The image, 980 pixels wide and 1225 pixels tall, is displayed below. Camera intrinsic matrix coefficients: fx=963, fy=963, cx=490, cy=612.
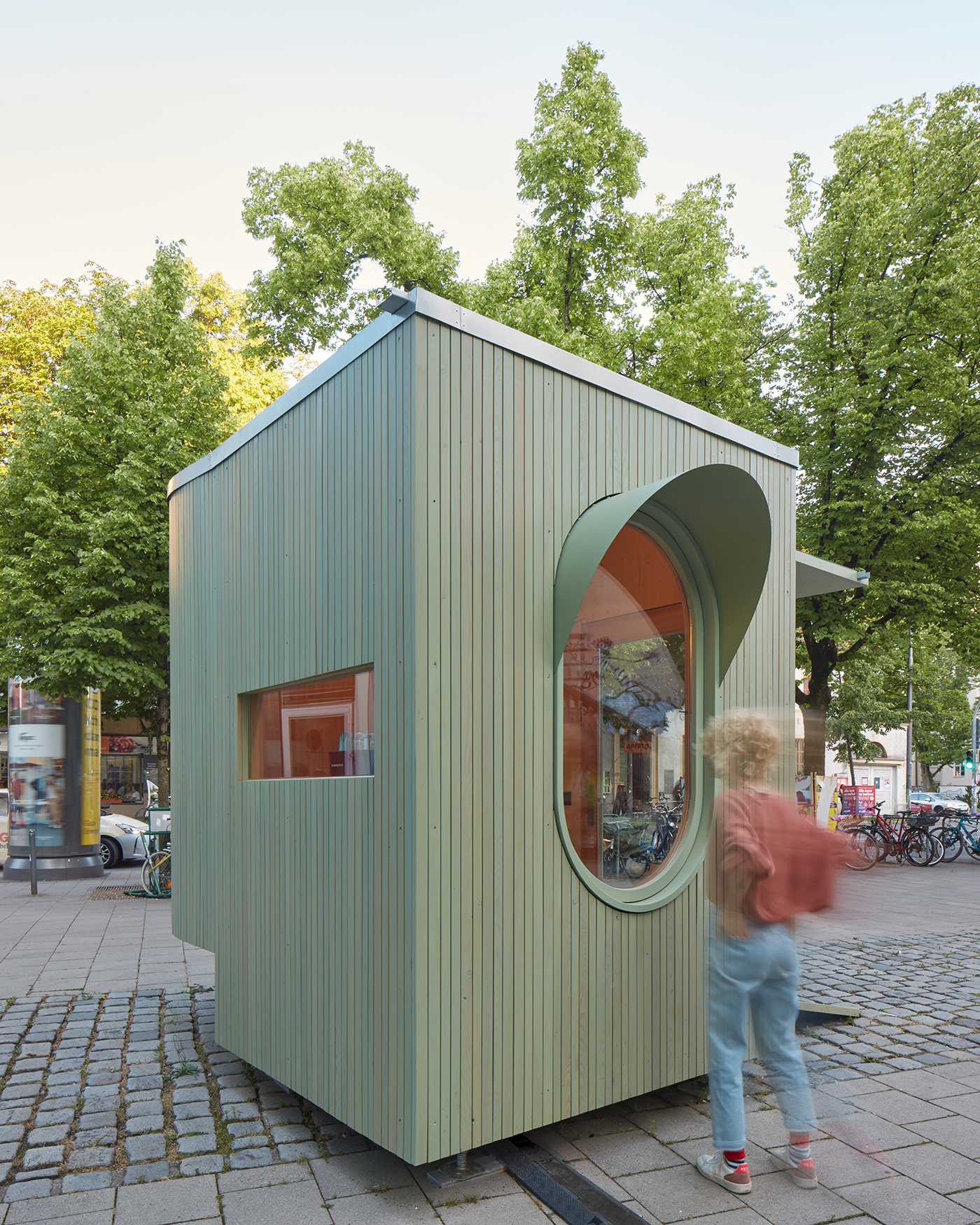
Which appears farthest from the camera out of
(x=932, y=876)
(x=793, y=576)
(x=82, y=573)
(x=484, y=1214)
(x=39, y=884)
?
(x=932, y=876)

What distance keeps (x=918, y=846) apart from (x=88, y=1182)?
17.3 m

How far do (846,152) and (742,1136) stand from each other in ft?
62.0

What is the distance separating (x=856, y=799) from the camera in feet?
96.5

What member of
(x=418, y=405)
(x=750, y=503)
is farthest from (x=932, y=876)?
(x=418, y=405)

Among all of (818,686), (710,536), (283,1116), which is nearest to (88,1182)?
(283,1116)

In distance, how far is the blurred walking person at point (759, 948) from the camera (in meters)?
3.59

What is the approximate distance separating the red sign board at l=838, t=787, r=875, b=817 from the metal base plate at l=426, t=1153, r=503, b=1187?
2532 centimetres

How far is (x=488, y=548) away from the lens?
3.89 meters

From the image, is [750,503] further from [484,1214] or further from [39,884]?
[39,884]

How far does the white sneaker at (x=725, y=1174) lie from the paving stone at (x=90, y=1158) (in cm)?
241

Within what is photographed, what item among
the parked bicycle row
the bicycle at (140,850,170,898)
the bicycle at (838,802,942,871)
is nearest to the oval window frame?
the bicycle at (140,850,170,898)

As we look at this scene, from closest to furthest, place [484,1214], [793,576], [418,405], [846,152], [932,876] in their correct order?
1. [484,1214]
2. [418,405]
3. [793,576]
4. [932,876]
5. [846,152]

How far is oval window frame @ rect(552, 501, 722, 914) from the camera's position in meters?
4.56

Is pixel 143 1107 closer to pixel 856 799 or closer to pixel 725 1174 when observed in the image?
pixel 725 1174
